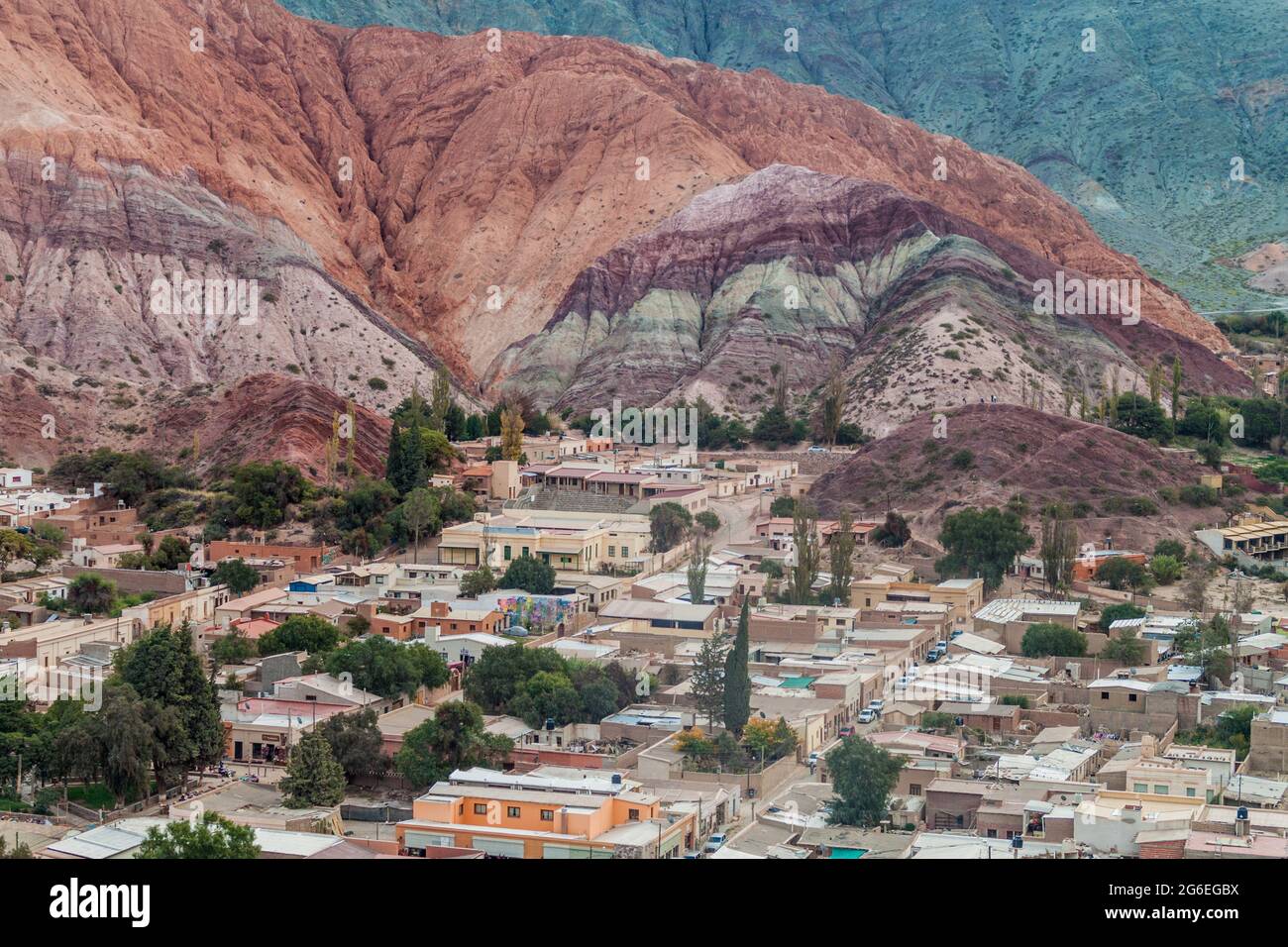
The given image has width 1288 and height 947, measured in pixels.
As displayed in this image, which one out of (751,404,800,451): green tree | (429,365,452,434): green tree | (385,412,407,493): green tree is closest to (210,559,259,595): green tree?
(385,412,407,493): green tree

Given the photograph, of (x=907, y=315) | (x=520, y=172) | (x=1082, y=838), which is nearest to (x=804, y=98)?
(x=520, y=172)

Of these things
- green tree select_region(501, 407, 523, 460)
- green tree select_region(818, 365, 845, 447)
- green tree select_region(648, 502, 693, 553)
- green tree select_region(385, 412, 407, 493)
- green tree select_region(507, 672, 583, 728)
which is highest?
green tree select_region(818, 365, 845, 447)

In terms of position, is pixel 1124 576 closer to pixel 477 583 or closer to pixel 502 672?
pixel 477 583

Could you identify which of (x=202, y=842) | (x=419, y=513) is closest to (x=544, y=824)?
(x=202, y=842)

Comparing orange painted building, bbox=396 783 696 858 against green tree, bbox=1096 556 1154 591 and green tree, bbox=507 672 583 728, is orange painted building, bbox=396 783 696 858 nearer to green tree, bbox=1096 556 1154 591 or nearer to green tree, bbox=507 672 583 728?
green tree, bbox=507 672 583 728
